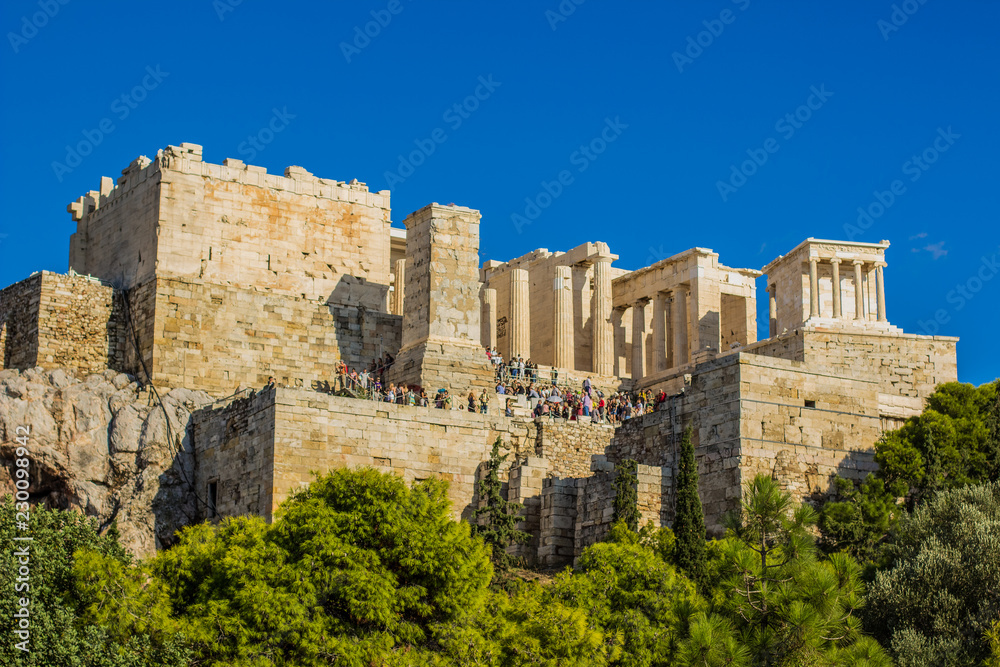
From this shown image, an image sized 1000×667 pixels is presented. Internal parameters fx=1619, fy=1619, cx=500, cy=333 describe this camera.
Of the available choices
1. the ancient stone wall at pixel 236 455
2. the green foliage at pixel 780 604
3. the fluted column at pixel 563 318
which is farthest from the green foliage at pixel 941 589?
the fluted column at pixel 563 318

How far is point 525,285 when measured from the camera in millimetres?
54219

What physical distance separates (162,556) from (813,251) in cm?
2719

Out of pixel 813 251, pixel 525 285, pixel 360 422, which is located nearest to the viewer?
pixel 360 422

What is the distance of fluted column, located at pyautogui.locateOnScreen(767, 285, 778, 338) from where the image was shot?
5188cm

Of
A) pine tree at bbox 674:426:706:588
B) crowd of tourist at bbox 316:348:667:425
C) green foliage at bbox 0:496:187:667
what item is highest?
crowd of tourist at bbox 316:348:667:425

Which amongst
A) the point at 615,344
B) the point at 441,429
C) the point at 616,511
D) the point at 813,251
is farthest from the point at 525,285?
the point at 616,511

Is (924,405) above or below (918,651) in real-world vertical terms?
above

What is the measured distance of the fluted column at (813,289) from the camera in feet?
160

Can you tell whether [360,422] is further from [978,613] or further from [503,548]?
[978,613]

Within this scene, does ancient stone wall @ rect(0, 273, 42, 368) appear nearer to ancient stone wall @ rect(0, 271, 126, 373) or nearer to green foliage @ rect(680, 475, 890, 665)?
ancient stone wall @ rect(0, 271, 126, 373)

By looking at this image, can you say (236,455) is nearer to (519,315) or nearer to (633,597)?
(633,597)

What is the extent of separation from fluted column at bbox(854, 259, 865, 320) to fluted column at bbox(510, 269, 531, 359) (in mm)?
10590

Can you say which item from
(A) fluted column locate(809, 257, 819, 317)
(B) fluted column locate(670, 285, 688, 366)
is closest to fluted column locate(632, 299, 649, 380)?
(B) fluted column locate(670, 285, 688, 366)

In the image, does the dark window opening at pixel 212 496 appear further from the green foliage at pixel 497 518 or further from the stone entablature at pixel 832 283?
the stone entablature at pixel 832 283
